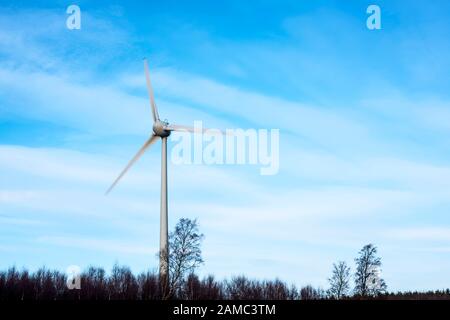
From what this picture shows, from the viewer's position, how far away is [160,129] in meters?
90.4

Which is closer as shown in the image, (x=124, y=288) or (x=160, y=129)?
(x=160, y=129)

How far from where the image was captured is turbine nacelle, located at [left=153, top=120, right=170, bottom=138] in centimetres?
9038

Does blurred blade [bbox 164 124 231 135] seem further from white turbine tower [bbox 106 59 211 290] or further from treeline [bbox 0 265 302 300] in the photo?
treeline [bbox 0 265 302 300]

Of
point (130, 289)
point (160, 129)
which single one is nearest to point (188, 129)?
point (160, 129)

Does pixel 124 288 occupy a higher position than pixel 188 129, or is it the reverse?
pixel 188 129

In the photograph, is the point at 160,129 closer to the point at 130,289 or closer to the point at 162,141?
the point at 162,141

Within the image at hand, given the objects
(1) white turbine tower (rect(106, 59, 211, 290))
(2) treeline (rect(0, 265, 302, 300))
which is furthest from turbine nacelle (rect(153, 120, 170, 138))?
(2) treeline (rect(0, 265, 302, 300))

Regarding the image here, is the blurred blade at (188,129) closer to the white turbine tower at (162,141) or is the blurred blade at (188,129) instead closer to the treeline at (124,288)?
the white turbine tower at (162,141)

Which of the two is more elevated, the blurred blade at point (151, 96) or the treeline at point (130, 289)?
the blurred blade at point (151, 96)

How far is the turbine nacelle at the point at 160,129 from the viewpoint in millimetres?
90375

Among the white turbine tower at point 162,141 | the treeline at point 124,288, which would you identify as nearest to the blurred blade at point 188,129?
the white turbine tower at point 162,141
